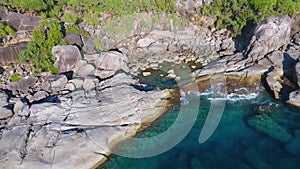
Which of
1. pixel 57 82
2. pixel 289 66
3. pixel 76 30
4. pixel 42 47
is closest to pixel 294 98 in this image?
pixel 289 66

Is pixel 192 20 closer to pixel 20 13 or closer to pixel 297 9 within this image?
pixel 297 9

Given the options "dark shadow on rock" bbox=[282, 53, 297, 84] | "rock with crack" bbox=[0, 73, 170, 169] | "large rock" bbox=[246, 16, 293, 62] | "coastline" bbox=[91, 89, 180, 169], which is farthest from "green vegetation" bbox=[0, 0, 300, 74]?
"coastline" bbox=[91, 89, 180, 169]

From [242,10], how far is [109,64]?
50.7 feet

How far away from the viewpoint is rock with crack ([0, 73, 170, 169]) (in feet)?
62.7

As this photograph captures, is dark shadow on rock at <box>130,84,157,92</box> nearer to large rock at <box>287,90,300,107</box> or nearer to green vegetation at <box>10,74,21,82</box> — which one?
green vegetation at <box>10,74,21,82</box>

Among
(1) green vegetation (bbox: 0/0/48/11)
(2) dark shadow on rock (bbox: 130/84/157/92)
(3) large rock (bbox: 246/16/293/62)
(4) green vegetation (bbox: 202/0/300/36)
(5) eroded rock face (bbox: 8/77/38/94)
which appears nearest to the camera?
(2) dark shadow on rock (bbox: 130/84/157/92)

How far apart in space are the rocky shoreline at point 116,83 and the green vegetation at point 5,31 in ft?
4.36

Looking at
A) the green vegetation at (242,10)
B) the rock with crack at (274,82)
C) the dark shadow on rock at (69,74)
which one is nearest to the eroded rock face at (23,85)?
the dark shadow on rock at (69,74)

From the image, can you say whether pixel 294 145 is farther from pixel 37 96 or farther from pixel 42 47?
pixel 42 47

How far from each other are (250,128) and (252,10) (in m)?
15.4

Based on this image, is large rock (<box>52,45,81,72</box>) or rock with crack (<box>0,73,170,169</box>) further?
large rock (<box>52,45,81,72</box>)

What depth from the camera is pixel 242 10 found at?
32.7 m

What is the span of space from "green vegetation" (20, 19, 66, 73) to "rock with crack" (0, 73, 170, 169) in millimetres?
5369

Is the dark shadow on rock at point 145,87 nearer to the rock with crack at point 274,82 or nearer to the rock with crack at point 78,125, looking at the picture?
the rock with crack at point 78,125
